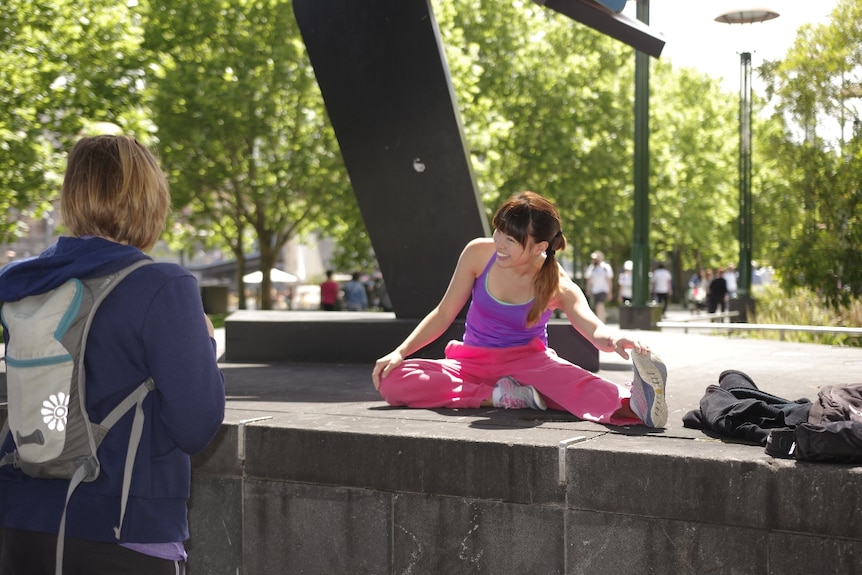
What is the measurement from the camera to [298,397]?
6039mm

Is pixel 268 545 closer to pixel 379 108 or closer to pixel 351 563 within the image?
pixel 351 563

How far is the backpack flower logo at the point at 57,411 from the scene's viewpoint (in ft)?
7.41

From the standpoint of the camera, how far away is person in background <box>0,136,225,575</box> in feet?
7.47

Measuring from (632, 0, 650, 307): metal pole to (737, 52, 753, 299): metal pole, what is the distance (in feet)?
13.5

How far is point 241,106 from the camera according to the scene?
25328mm

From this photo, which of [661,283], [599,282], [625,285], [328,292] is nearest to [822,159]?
[599,282]

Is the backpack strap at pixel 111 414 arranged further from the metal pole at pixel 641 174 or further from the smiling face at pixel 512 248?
the metal pole at pixel 641 174

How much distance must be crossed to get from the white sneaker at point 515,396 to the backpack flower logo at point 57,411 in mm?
3333

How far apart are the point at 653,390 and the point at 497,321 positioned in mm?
1160

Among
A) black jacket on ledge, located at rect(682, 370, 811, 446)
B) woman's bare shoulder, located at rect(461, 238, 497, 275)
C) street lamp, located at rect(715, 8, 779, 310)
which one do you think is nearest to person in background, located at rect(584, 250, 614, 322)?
street lamp, located at rect(715, 8, 779, 310)

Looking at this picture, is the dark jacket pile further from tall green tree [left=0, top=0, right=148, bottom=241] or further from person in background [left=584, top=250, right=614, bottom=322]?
person in background [left=584, top=250, right=614, bottom=322]

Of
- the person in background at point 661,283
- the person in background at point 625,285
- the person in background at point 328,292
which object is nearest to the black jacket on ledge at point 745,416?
the person in background at point 328,292

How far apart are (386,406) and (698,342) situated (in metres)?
7.08

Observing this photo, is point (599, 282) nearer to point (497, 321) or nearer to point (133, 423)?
point (497, 321)
